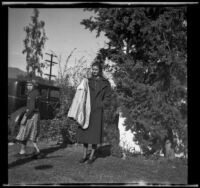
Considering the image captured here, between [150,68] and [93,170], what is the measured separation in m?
2.55

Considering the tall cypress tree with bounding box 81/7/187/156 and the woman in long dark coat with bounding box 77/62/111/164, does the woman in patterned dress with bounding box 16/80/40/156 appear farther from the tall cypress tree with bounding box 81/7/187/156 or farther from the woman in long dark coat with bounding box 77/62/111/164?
the tall cypress tree with bounding box 81/7/187/156

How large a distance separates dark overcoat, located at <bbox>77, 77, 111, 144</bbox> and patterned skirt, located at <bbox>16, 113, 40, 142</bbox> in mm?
1107

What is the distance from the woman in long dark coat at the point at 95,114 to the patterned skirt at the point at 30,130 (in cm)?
111

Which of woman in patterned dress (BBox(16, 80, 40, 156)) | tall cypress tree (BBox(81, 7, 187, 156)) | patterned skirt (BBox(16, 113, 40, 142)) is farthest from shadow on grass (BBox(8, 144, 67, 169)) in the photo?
tall cypress tree (BBox(81, 7, 187, 156))

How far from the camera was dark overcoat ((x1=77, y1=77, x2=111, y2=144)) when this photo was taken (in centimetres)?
541

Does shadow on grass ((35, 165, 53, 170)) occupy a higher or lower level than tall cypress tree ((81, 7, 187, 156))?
lower

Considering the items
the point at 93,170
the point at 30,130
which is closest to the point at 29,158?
the point at 30,130

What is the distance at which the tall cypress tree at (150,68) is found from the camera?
16.8 ft

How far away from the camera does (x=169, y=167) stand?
5121mm

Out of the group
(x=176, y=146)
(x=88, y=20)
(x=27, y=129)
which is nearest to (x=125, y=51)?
(x=88, y=20)

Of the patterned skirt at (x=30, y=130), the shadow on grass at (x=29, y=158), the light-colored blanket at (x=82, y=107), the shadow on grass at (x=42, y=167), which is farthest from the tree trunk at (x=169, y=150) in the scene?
the patterned skirt at (x=30, y=130)

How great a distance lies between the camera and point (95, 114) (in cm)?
551

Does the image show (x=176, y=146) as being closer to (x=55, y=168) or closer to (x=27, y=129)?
(x=55, y=168)

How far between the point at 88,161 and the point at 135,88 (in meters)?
1.95
